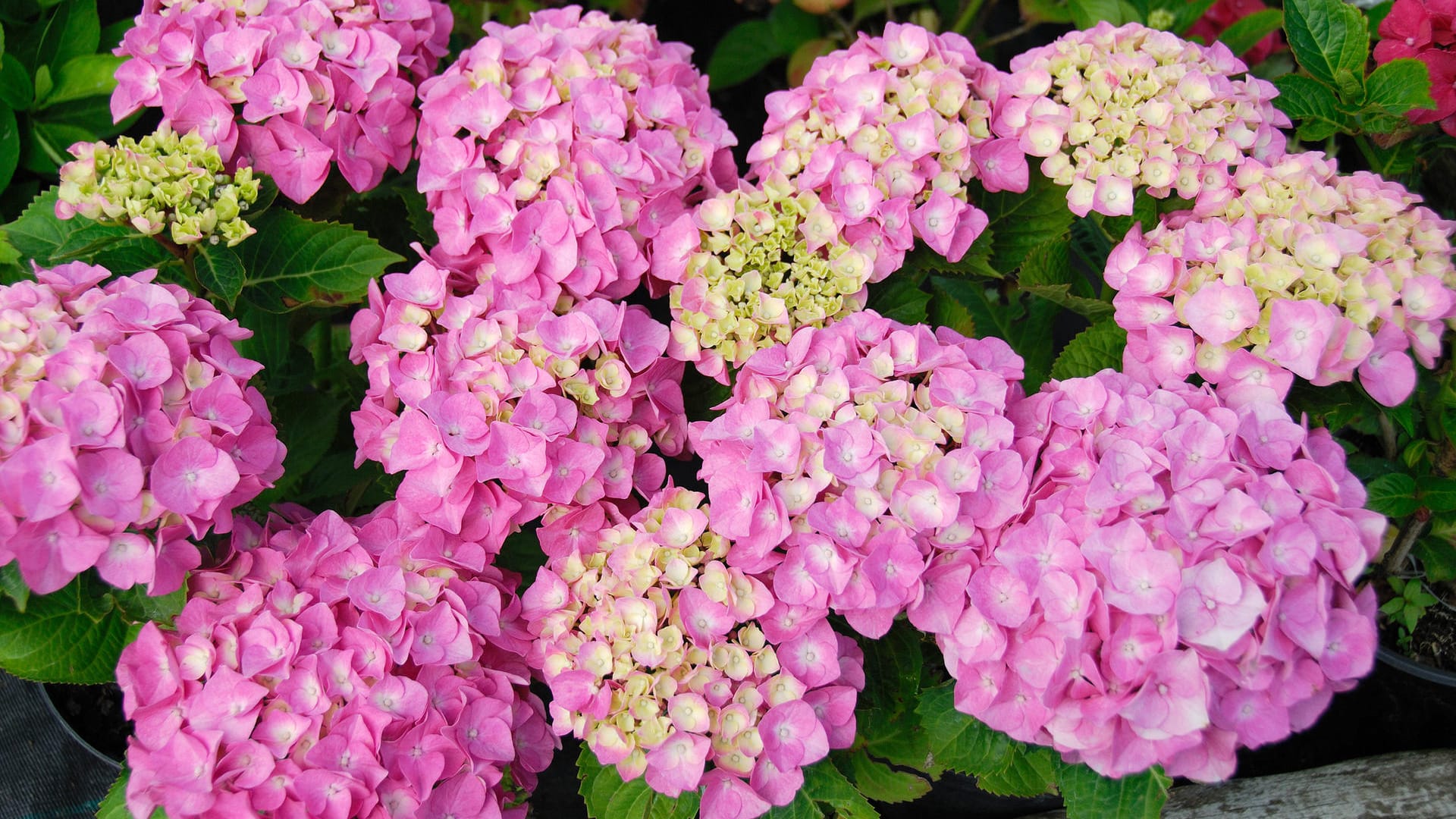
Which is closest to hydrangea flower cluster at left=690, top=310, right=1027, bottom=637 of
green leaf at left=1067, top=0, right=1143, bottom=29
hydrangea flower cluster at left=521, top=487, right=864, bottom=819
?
hydrangea flower cluster at left=521, top=487, right=864, bottom=819

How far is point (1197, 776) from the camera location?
2.62 ft

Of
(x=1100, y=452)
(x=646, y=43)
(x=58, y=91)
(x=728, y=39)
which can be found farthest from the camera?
(x=728, y=39)

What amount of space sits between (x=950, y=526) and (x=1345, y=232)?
1.52ft

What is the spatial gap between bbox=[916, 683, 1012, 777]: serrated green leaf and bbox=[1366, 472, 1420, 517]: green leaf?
1.65 feet

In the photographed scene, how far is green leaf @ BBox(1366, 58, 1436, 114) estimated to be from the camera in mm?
1060

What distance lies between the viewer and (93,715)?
1.22 metres

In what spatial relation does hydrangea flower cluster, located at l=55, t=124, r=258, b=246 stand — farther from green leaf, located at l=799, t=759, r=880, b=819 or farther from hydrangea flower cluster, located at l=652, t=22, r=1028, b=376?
green leaf, located at l=799, t=759, r=880, b=819

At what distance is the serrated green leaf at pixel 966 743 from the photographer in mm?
902

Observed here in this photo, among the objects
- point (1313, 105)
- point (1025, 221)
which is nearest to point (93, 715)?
point (1025, 221)

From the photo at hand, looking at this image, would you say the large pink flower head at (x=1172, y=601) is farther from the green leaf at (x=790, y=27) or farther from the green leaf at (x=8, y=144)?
the green leaf at (x=790, y=27)

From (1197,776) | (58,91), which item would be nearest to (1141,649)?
(1197,776)

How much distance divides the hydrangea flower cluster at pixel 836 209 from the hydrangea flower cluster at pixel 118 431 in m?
0.42

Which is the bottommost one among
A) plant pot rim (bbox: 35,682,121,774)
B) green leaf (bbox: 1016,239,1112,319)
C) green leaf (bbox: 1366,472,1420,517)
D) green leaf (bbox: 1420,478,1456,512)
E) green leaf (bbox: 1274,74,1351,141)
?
plant pot rim (bbox: 35,682,121,774)

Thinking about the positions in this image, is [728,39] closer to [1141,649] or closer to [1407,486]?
[1407,486]
